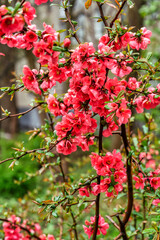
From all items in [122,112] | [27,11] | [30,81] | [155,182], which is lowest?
[155,182]

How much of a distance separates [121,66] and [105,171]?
11.6 inches

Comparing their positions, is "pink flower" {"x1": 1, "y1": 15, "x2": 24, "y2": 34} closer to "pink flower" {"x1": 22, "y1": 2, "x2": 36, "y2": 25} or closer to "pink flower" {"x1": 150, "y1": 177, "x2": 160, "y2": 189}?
"pink flower" {"x1": 22, "y1": 2, "x2": 36, "y2": 25}

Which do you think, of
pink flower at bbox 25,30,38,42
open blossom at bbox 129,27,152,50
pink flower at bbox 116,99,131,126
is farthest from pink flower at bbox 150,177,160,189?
pink flower at bbox 25,30,38,42

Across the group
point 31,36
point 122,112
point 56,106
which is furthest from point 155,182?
point 31,36

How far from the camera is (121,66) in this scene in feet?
2.04

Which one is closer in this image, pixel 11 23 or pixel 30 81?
pixel 11 23

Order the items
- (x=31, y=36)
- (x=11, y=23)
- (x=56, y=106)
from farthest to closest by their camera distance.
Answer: (x=56, y=106)
(x=31, y=36)
(x=11, y=23)

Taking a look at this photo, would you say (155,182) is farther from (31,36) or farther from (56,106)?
(31,36)

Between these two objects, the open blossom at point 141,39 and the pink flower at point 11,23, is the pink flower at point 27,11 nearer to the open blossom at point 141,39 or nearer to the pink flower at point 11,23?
the pink flower at point 11,23

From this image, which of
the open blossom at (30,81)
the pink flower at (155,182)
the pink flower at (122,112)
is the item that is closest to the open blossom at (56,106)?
the open blossom at (30,81)

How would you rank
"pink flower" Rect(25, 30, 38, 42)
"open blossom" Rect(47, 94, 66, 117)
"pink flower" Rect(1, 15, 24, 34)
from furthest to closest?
"open blossom" Rect(47, 94, 66, 117), "pink flower" Rect(25, 30, 38, 42), "pink flower" Rect(1, 15, 24, 34)

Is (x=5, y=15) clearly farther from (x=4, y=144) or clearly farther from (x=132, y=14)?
(x=4, y=144)

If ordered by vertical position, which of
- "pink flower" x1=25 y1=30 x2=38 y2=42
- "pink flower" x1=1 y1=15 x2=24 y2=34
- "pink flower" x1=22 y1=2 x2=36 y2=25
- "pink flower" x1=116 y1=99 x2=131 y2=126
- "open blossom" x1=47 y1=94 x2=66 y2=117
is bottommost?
"pink flower" x1=116 y1=99 x2=131 y2=126

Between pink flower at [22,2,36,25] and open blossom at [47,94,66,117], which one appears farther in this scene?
open blossom at [47,94,66,117]
